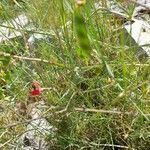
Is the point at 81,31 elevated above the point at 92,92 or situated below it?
above

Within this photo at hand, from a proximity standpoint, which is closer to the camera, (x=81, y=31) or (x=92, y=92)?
(x=81, y=31)

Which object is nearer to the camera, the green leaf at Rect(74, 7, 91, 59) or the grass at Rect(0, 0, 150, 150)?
the green leaf at Rect(74, 7, 91, 59)

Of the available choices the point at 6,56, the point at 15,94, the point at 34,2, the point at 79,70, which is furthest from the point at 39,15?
the point at 6,56

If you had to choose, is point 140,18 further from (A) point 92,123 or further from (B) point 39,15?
(A) point 92,123

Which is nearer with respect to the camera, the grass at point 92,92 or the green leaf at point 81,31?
the green leaf at point 81,31

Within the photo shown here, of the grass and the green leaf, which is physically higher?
the green leaf

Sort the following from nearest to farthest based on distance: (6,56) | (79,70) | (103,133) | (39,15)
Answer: (6,56)
(79,70)
(103,133)
(39,15)

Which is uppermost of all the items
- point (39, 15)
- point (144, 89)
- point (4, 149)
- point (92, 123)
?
point (39, 15)

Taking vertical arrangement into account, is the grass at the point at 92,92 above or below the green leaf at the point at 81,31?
below

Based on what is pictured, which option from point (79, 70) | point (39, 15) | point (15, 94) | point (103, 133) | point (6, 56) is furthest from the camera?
point (39, 15)

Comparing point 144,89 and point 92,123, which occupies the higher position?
point 144,89

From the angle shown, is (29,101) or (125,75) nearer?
(125,75)
